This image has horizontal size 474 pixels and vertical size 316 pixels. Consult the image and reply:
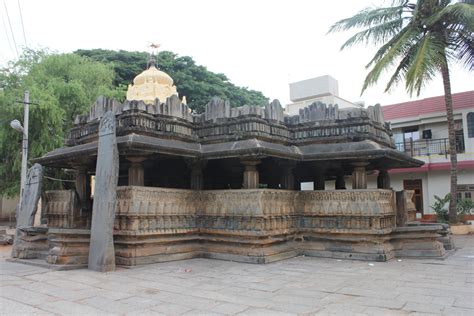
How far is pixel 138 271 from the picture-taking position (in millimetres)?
8164

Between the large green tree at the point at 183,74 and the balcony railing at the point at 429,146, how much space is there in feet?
50.6

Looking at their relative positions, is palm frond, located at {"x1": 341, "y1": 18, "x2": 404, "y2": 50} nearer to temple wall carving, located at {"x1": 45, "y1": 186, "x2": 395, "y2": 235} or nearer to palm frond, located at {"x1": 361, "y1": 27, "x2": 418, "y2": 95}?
palm frond, located at {"x1": 361, "y1": 27, "x2": 418, "y2": 95}

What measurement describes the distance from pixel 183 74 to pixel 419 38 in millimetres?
20852

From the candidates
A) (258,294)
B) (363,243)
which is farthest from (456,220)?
(258,294)

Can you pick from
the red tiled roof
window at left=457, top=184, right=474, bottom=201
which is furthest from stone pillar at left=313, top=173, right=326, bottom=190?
the red tiled roof

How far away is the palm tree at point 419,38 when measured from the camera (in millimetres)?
14820

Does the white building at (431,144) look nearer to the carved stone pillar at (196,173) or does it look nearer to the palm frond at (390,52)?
the palm frond at (390,52)

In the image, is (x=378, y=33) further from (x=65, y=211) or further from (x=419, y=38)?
(x=65, y=211)

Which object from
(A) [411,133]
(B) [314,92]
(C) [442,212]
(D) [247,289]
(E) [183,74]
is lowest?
(D) [247,289]

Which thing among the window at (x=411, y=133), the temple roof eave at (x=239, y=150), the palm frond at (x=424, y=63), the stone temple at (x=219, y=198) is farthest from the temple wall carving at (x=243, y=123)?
the window at (x=411, y=133)

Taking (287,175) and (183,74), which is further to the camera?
(183,74)

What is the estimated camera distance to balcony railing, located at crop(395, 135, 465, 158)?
76.8 ft

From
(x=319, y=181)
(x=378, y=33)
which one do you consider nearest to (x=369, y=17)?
(x=378, y=33)

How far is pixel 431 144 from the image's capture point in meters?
24.4
